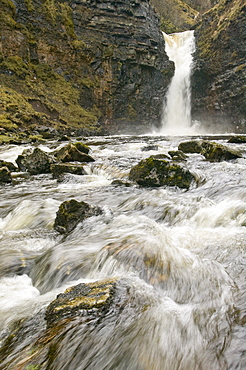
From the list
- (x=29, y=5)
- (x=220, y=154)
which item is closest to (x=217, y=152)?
(x=220, y=154)

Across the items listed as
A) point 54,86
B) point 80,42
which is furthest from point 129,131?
point 80,42

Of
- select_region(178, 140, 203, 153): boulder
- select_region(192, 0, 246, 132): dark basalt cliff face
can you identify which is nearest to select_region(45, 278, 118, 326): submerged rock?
select_region(178, 140, 203, 153): boulder

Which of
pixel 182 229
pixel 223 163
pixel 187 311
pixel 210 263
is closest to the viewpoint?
pixel 187 311

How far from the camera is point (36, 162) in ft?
31.8

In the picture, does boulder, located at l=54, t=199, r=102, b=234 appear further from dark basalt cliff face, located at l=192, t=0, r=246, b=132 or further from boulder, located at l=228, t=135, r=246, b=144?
dark basalt cliff face, located at l=192, t=0, r=246, b=132

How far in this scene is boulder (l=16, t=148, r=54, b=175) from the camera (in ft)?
31.6

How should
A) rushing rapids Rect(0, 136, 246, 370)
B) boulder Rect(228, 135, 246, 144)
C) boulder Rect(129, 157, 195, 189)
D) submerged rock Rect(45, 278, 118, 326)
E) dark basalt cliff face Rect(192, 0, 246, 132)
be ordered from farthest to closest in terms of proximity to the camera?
dark basalt cliff face Rect(192, 0, 246, 132)
boulder Rect(228, 135, 246, 144)
boulder Rect(129, 157, 195, 189)
submerged rock Rect(45, 278, 118, 326)
rushing rapids Rect(0, 136, 246, 370)

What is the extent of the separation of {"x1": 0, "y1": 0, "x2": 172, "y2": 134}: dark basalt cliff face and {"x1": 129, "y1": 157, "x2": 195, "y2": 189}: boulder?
86.3 feet

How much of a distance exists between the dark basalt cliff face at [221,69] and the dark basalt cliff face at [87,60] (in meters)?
6.45

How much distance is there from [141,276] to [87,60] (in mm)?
43153

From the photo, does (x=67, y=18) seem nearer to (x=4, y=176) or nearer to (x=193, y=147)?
(x=193, y=147)

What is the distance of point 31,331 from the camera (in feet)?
6.82

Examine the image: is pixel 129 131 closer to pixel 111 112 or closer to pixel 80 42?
pixel 111 112

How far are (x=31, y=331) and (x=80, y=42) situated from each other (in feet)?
146
